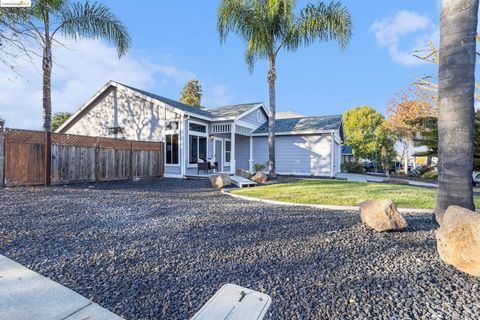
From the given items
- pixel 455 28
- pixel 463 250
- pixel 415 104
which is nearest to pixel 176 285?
pixel 463 250

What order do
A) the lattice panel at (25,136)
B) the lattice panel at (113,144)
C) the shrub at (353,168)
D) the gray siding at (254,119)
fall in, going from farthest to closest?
the shrub at (353,168)
the gray siding at (254,119)
the lattice panel at (113,144)
the lattice panel at (25,136)

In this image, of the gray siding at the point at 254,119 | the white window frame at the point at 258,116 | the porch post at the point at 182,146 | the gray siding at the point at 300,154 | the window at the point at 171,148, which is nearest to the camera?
the porch post at the point at 182,146

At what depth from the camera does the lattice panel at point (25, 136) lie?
27.1ft

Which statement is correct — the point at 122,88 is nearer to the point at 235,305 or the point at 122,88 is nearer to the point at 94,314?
the point at 94,314

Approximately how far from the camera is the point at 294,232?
380 cm

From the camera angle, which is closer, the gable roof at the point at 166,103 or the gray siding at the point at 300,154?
the gable roof at the point at 166,103

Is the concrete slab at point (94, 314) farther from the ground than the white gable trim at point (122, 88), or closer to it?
closer to it

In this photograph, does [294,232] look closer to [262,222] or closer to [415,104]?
[262,222]

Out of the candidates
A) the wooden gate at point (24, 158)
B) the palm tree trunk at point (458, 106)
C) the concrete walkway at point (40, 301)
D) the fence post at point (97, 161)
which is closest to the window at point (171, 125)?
the fence post at point (97, 161)

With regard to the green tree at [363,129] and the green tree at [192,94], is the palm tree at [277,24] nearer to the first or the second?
the green tree at [363,129]

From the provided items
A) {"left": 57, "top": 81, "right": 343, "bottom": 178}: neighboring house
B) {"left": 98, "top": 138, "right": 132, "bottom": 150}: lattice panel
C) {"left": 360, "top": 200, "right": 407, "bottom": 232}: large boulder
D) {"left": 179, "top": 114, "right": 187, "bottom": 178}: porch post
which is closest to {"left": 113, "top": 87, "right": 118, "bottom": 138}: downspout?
{"left": 57, "top": 81, "right": 343, "bottom": 178}: neighboring house

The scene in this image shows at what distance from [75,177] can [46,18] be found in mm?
6532

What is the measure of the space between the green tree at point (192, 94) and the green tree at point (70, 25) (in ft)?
71.2

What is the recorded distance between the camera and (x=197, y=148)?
14.4 metres
